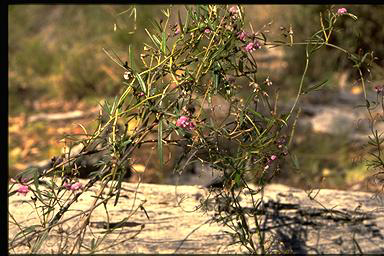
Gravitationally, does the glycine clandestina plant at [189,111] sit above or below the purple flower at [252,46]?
below

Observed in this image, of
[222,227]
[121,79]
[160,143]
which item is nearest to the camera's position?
[160,143]

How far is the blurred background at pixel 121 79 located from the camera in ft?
20.2

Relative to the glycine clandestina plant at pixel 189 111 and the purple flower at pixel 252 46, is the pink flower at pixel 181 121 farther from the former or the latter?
the purple flower at pixel 252 46

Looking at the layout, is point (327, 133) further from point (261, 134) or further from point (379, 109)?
point (261, 134)

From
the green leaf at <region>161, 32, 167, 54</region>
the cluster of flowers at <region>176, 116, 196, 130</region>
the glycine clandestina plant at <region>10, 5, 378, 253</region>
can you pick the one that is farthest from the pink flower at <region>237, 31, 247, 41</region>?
the cluster of flowers at <region>176, 116, 196, 130</region>

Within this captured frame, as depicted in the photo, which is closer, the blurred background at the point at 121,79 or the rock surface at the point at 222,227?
the rock surface at the point at 222,227

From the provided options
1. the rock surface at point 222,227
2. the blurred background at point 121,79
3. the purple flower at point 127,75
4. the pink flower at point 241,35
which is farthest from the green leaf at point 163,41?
the blurred background at point 121,79

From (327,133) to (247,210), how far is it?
10.3 feet

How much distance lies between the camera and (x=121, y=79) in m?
6.53

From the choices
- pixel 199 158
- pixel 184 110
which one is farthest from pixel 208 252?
pixel 184 110

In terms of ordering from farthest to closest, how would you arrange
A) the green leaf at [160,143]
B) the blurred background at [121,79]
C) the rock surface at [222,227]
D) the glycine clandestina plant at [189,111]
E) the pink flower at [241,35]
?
the blurred background at [121,79], the rock surface at [222,227], the pink flower at [241,35], the glycine clandestina plant at [189,111], the green leaf at [160,143]

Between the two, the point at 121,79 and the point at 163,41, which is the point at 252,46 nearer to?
the point at 163,41

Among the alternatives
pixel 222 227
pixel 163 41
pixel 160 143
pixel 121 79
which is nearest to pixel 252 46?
pixel 163 41

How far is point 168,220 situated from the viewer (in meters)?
3.58
